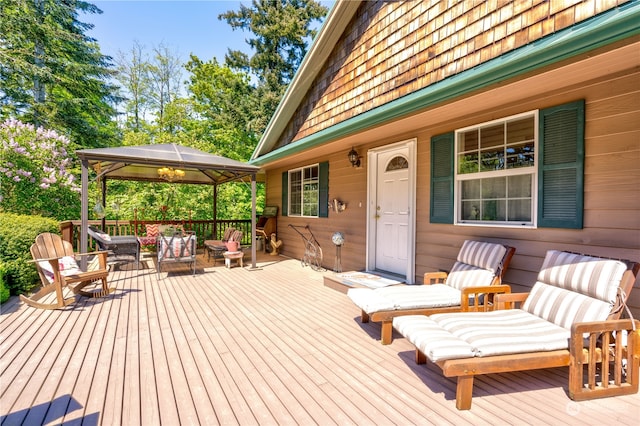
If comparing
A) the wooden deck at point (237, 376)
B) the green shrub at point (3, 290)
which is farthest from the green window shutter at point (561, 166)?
the green shrub at point (3, 290)

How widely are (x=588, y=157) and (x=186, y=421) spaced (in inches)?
151

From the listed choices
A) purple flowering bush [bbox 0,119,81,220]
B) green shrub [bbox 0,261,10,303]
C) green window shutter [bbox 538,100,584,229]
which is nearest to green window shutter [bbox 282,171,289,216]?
green shrub [bbox 0,261,10,303]

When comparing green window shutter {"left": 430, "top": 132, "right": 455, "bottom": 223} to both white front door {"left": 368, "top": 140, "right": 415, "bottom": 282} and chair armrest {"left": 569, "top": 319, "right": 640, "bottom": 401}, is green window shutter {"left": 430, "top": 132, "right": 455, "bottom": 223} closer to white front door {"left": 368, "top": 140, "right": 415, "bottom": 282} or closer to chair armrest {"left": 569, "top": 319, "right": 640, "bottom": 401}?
white front door {"left": 368, "top": 140, "right": 415, "bottom": 282}

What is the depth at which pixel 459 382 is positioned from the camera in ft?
6.57

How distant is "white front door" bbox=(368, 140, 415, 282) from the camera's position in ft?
15.7

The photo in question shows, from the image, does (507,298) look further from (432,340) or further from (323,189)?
(323,189)

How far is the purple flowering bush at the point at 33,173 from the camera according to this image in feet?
24.6

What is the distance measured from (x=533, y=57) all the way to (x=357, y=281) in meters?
3.34

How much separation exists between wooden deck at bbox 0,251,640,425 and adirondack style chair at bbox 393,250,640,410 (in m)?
0.17

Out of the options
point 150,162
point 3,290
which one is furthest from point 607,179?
point 3,290

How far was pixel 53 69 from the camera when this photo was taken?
11.7m

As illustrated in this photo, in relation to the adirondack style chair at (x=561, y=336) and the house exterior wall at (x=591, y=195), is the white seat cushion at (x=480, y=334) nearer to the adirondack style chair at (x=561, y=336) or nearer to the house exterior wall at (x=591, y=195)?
the adirondack style chair at (x=561, y=336)

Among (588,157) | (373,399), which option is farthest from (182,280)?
(588,157)

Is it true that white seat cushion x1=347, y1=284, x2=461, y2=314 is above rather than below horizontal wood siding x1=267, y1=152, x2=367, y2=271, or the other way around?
below
